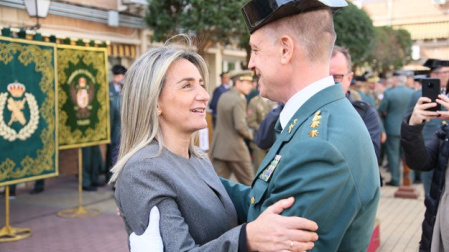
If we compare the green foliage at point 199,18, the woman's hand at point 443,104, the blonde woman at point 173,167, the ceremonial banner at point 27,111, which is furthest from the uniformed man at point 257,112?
the blonde woman at point 173,167

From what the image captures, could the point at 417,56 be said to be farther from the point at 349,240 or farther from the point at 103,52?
the point at 349,240

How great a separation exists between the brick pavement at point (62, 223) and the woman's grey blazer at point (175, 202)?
344 centimetres

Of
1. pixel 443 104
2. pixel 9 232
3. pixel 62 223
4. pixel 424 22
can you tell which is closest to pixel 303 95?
pixel 443 104

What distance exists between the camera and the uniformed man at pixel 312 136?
4.04 feet

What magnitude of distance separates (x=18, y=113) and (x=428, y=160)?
4.18 meters

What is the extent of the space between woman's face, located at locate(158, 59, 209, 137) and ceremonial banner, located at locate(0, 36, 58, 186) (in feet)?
11.5

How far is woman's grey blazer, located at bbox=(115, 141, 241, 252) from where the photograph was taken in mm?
1561

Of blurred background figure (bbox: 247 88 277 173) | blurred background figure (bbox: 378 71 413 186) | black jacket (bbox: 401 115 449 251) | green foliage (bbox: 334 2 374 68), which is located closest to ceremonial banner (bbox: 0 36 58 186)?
blurred background figure (bbox: 247 88 277 173)

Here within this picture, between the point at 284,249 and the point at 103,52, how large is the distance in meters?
5.73

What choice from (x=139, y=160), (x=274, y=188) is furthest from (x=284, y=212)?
(x=139, y=160)

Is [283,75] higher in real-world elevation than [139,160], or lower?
higher

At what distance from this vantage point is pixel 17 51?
4969mm

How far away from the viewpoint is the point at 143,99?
1.88 metres

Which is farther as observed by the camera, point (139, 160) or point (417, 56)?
point (417, 56)
